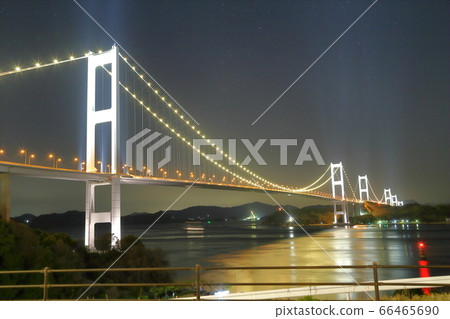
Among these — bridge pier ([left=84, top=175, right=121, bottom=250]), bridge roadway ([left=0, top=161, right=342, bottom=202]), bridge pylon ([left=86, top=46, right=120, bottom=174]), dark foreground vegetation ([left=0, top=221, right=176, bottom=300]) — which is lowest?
dark foreground vegetation ([left=0, top=221, right=176, bottom=300])

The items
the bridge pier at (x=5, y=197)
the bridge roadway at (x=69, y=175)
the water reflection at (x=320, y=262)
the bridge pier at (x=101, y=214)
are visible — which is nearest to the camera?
the bridge pier at (x=5, y=197)

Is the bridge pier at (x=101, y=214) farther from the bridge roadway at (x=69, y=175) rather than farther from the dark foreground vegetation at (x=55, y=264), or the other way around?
the dark foreground vegetation at (x=55, y=264)

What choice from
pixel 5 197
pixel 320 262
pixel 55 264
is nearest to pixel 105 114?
pixel 5 197

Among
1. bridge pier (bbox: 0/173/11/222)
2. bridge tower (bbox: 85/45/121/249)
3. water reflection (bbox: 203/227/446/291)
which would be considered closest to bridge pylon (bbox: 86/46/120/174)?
bridge tower (bbox: 85/45/121/249)

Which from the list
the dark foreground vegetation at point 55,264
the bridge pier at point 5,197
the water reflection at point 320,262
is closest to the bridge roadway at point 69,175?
the bridge pier at point 5,197

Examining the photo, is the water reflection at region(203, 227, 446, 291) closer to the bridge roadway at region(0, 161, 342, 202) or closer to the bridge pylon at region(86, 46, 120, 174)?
the bridge roadway at region(0, 161, 342, 202)

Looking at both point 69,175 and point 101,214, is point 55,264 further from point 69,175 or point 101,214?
point 101,214

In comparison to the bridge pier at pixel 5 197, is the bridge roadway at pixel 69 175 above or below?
above

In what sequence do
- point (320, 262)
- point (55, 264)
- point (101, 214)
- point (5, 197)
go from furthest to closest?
1. point (320, 262)
2. point (101, 214)
3. point (5, 197)
4. point (55, 264)
